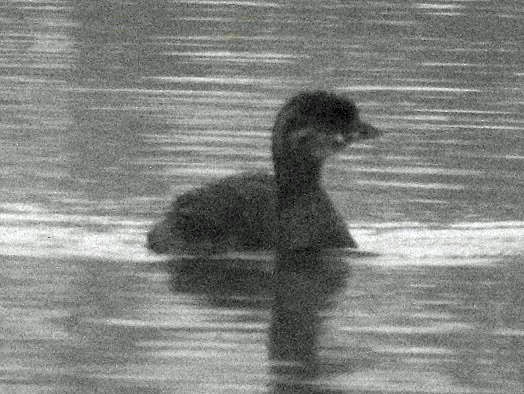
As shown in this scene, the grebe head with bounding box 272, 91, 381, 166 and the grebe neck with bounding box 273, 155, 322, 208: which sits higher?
the grebe head with bounding box 272, 91, 381, 166

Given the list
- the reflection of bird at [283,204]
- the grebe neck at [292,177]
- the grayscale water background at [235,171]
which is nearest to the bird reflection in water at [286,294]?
the grayscale water background at [235,171]

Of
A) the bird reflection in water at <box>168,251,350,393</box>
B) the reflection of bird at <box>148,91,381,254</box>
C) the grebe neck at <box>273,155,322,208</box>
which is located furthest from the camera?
the grebe neck at <box>273,155,322,208</box>

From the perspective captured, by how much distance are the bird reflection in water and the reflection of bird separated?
0.50 ft

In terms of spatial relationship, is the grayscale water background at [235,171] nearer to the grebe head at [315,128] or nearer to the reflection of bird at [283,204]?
the reflection of bird at [283,204]

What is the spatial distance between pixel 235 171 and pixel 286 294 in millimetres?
3066

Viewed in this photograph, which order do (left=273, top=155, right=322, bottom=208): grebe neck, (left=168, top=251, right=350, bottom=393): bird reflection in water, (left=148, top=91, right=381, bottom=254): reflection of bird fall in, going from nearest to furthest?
(left=168, top=251, right=350, bottom=393): bird reflection in water
(left=148, top=91, right=381, bottom=254): reflection of bird
(left=273, top=155, right=322, bottom=208): grebe neck

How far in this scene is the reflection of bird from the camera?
13.0 meters

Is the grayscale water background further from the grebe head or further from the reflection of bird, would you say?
the grebe head

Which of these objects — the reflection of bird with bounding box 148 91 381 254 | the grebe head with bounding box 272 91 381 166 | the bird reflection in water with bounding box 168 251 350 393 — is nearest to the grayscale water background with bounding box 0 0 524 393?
the bird reflection in water with bounding box 168 251 350 393

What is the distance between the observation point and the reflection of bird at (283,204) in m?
13.0

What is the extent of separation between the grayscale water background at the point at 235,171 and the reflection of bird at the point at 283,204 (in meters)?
0.35

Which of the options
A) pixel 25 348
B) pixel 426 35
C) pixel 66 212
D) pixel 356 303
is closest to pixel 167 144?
pixel 66 212

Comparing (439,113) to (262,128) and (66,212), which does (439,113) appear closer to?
(262,128)

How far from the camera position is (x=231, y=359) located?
10.2 m
